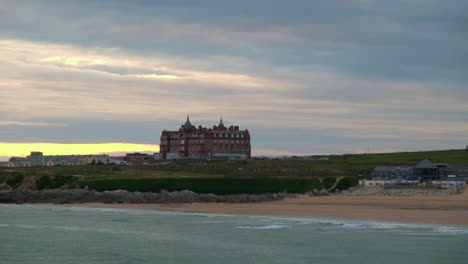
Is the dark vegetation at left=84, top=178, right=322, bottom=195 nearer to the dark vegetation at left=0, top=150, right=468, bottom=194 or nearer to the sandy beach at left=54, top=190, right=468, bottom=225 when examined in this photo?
the dark vegetation at left=0, top=150, right=468, bottom=194

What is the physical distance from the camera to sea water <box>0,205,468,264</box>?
113ft

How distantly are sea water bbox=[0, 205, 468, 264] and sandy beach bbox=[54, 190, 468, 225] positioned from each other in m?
4.09

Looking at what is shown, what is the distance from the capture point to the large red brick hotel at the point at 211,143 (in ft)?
496

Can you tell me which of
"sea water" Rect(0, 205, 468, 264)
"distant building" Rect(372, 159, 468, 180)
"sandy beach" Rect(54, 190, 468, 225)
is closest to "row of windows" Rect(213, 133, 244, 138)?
"distant building" Rect(372, 159, 468, 180)

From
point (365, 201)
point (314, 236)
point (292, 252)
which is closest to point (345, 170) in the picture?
point (365, 201)

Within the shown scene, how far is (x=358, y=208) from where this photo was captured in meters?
61.3

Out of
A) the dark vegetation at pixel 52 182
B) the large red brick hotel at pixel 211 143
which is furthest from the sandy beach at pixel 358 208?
the large red brick hotel at pixel 211 143

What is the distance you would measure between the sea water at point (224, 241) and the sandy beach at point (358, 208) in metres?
4.09

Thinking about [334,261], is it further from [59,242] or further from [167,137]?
[167,137]

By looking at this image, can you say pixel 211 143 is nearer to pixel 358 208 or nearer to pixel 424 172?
pixel 424 172

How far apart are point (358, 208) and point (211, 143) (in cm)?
9257

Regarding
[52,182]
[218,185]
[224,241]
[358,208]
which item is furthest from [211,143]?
[224,241]

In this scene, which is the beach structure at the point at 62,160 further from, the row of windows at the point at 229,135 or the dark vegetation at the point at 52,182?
the dark vegetation at the point at 52,182

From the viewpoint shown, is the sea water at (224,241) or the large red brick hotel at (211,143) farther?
the large red brick hotel at (211,143)
